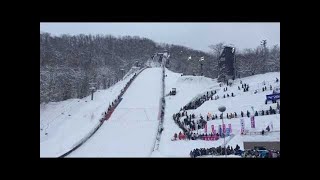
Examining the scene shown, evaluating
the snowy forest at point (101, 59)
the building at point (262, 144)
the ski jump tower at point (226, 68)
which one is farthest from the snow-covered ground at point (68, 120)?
the building at point (262, 144)

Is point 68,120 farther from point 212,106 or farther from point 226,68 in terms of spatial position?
point 226,68
